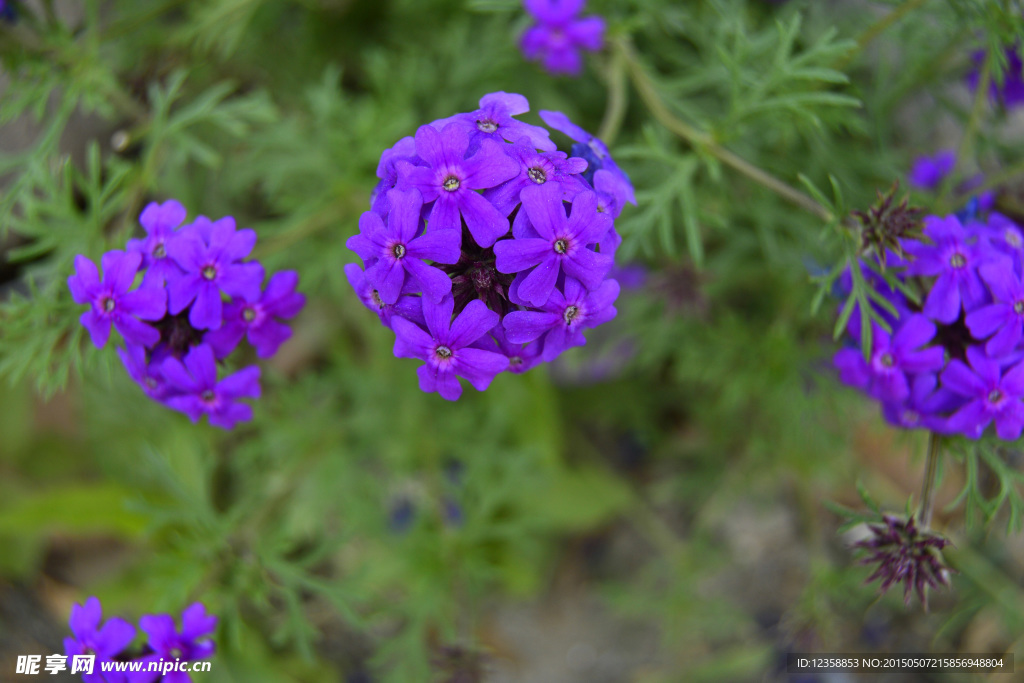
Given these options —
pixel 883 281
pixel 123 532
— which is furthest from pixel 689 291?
pixel 123 532

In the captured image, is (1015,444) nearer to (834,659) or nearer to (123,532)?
(834,659)

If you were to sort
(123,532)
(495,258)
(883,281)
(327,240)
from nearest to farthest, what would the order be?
(495,258) < (883,281) < (327,240) < (123,532)

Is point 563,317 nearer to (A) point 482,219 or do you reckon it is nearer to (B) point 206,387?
(A) point 482,219

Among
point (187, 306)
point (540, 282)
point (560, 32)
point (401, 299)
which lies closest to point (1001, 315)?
point (540, 282)

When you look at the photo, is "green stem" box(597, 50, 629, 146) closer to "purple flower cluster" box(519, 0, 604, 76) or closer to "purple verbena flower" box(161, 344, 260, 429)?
"purple flower cluster" box(519, 0, 604, 76)

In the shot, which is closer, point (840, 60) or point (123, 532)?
point (840, 60)

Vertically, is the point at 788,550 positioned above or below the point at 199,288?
below

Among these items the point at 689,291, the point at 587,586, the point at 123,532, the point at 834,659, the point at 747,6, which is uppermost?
the point at 747,6

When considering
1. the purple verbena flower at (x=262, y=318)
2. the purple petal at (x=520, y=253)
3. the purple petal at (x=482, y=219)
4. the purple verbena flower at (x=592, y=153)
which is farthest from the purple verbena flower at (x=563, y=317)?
the purple verbena flower at (x=262, y=318)
